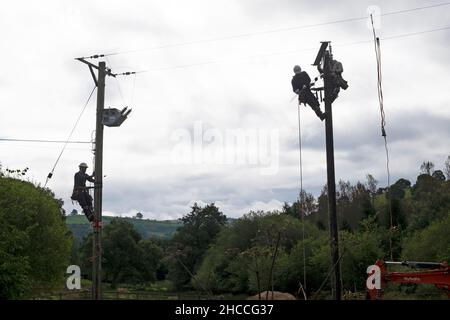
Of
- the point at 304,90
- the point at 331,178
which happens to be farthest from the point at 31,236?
the point at 331,178

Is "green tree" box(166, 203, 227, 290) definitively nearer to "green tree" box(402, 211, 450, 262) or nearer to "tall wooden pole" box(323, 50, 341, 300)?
"green tree" box(402, 211, 450, 262)

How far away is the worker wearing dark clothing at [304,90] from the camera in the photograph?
39.8 ft

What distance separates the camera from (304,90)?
12227mm

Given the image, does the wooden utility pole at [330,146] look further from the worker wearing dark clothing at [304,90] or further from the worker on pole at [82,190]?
the worker on pole at [82,190]

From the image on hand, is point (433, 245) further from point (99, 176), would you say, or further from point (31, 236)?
point (99, 176)

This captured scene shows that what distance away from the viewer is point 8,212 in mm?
30797

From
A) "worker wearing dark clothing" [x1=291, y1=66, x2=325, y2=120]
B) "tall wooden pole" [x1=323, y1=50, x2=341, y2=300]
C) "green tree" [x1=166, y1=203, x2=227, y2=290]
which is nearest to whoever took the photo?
"tall wooden pole" [x1=323, y1=50, x2=341, y2=300]

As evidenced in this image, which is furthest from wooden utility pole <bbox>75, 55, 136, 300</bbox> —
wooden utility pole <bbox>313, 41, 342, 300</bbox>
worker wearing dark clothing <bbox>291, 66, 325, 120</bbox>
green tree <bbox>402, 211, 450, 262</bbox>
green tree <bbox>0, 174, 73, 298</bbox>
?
green tree <bbox>402, 211, 450, 262</bbox>

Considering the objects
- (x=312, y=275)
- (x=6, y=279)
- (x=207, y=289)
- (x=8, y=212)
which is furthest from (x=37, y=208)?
(x=207, y=289)

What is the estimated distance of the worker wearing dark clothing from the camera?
12.1 m

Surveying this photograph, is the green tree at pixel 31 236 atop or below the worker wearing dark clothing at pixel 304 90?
below

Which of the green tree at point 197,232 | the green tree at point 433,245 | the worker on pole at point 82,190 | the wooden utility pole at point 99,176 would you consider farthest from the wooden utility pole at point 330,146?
the green tree at point 197,232

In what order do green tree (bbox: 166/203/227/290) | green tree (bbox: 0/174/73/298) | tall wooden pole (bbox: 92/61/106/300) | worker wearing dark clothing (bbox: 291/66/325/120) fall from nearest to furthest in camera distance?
worker wearing dark clothing (bbox: 291/66/325/120) < tall wooden pole (bbox: 92/61/106/300) < green tree (bbox: 0/174/73/298) < green tree (bbox: 166/203/227/290)

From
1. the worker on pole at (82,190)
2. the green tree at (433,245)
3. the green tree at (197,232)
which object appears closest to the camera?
the worker on pole at (82,190)
